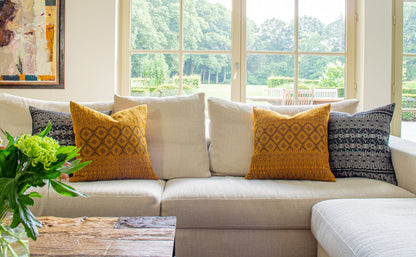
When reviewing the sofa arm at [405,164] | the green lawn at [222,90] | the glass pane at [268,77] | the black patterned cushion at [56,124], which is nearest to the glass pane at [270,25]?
the glass pane at [268,77]

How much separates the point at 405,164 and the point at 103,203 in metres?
1.56

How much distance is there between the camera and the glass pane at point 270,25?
10.7 ft

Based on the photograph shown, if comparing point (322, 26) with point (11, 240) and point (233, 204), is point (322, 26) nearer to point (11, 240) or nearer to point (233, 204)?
point (233, 204)

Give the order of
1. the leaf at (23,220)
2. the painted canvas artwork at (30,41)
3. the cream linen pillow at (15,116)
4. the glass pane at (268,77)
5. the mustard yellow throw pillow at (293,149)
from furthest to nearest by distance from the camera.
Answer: the glass pane at (268,77) < the painted canvas artwork at (30,41) < the cream linen pillow at (15,116) < the mustard yellow throw pillow at (293,149) < the leaf at (23,220)

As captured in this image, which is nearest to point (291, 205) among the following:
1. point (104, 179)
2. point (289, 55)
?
point (104, 179)

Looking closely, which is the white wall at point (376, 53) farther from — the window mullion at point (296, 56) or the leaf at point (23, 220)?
the leaf at point (23, 220)

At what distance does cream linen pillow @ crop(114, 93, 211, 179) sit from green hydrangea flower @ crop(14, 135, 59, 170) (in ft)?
4.14

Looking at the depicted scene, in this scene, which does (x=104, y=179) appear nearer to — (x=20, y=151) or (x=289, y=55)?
(x=20, y=151)

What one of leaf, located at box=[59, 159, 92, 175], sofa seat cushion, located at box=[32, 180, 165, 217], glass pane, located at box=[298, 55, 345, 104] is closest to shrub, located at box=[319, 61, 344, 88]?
glass pane, located at box=[298, 55, 345, 104]

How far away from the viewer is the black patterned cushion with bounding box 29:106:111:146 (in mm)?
1926

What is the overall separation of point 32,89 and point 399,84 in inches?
134

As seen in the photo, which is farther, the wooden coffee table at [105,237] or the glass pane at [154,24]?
the glass pane at [154,24]

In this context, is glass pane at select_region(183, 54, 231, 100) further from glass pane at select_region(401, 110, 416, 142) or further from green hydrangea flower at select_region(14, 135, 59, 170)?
green hydrangea flower at select_region(14, 135, 59, 170)

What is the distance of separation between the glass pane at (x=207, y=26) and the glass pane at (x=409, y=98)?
1.74m
